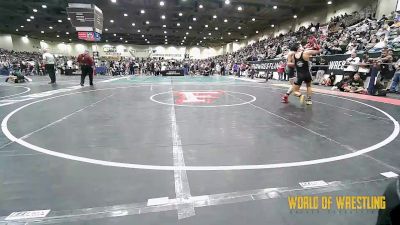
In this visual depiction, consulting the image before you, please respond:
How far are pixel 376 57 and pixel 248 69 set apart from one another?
1407 centimetres

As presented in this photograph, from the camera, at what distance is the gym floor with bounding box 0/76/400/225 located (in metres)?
2.05

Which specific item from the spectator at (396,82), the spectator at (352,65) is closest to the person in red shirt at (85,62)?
the spectator at (352,65)

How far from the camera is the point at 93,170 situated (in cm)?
280

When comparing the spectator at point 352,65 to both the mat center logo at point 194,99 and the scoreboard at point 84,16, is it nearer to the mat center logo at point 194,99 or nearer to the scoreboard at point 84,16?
the mat center logo at point 194,99

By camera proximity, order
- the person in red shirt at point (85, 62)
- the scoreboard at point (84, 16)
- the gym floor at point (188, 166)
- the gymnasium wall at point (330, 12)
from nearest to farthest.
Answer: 1. the gym floor at point (188, 166)
2. the person in red shirt at point (85, 62)
3. the scoreboard at point (84, 16)
4. the gymnasium wall at point (330, 12)

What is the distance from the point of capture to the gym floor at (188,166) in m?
2.05

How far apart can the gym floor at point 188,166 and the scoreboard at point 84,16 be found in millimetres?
16348

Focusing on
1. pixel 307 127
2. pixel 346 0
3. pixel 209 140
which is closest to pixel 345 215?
pixel 209 140

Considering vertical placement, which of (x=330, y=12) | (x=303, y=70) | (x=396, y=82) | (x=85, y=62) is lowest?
(x=396, y=82)

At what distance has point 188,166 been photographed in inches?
115

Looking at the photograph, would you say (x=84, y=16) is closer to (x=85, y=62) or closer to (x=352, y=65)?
(x=85, y=62)

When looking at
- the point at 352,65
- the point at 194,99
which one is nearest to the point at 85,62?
the point at 194,99

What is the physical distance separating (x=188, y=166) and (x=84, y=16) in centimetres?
2033

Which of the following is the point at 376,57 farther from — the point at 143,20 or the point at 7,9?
the point at 7,9
